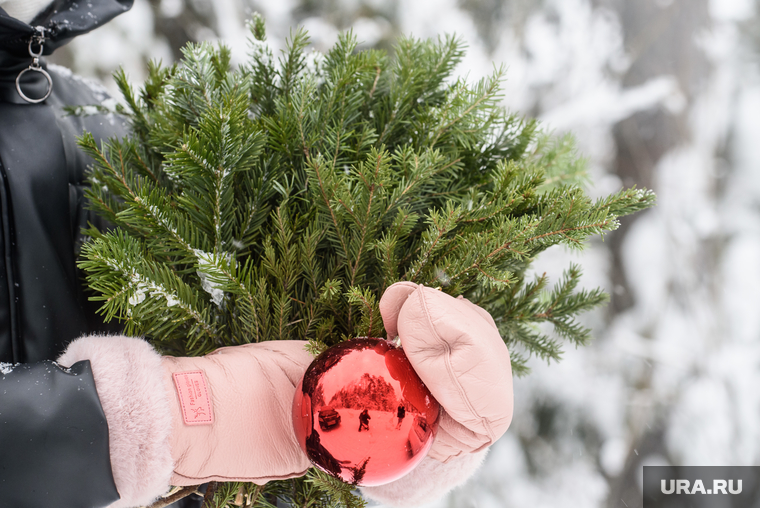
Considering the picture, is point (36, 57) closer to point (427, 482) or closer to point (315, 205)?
point (315, 205)

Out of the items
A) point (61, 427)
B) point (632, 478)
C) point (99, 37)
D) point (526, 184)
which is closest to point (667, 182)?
point (632, 478)

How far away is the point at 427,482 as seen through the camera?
1.67 feet

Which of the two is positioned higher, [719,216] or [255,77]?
[719,216]

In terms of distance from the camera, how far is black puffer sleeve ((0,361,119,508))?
0.39 m

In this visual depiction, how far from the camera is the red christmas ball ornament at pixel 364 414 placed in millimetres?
385

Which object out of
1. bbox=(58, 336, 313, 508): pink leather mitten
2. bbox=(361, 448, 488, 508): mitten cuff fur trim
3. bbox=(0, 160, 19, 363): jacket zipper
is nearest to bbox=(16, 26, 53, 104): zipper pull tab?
bbox=(0, 160, 19, 363): jacket zipper

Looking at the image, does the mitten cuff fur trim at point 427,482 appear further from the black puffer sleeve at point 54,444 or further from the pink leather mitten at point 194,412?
the black puffer sleeve at point 54,444

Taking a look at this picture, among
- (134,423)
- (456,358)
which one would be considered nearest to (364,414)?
(456,358)

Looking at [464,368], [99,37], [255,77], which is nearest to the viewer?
[464,368]

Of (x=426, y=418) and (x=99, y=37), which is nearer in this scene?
(x=426, y=418)

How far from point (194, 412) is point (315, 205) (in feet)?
0.82

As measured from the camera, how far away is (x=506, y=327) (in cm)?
58

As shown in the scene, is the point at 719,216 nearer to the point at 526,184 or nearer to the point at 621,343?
the point at 621,343

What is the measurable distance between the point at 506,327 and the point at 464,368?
0.70 feet
